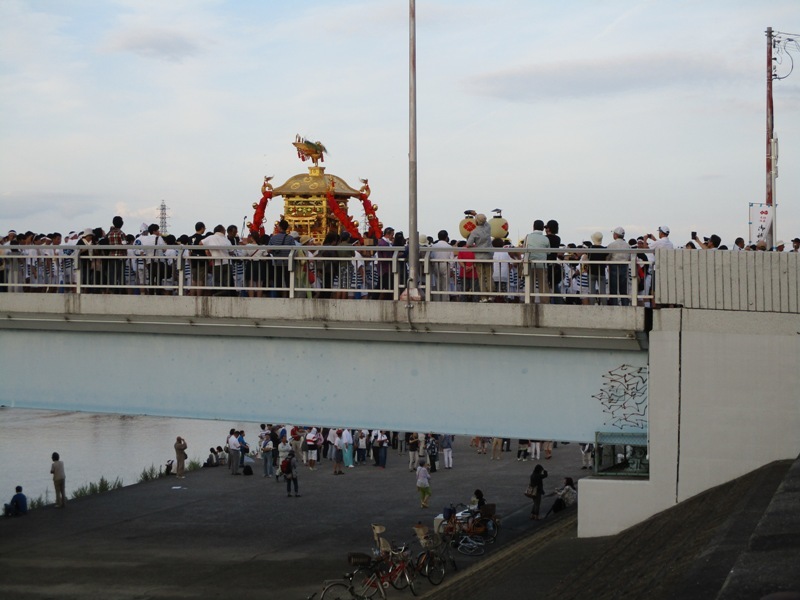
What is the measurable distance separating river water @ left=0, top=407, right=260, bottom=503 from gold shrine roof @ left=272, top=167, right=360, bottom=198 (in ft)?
42.6

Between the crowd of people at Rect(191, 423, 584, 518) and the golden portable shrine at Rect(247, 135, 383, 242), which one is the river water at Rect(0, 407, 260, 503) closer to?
the crowd of people at Rect(191, 423, 584, 518)

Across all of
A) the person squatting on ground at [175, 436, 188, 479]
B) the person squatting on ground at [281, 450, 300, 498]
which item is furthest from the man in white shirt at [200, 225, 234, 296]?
the person squatting on ground at [175, 436, 188, 479]

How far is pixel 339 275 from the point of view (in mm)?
20094

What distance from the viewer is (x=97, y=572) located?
24.7 m

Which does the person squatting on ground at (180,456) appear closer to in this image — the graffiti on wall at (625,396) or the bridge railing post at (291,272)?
the bridge railing post at (291,272)

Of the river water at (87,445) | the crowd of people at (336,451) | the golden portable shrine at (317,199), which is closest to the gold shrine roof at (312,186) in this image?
the golden portable shrine at (317,199)

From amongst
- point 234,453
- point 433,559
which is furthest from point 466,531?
point 234,453

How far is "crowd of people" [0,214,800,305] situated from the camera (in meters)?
19.1

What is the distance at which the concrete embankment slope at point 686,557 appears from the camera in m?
9.77

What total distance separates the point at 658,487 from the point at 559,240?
469 cm

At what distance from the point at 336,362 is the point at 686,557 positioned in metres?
9.02

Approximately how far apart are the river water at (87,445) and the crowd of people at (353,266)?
1771 cm

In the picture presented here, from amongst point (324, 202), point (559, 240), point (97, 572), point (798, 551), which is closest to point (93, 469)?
point (324, 202)

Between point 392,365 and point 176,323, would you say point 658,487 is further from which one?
point 176,323
